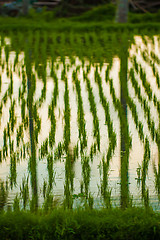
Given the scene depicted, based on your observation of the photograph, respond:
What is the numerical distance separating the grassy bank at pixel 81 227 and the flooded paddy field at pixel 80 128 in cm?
31

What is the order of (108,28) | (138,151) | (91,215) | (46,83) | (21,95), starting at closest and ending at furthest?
1. (91,215)
2. (138,151)
3. (21,95)
4. (46,83)
5. (108,28)

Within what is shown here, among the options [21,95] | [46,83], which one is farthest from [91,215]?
[46,83]

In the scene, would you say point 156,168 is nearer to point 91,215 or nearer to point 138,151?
point 138,151

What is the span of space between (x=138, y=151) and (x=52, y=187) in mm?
1026

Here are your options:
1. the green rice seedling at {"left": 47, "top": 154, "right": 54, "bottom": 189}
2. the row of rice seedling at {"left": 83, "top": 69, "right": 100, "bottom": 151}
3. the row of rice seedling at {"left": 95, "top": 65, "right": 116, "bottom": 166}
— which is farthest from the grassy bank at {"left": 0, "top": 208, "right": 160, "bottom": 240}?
the row of rice seedling at {"left": 83, "top": 69, "right": 100, "bottom": 151}

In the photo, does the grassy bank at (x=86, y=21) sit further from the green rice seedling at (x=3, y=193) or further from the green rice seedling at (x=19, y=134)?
the green rice seedling at (x=3, y=193)

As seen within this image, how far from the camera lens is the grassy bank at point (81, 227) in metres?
2.88

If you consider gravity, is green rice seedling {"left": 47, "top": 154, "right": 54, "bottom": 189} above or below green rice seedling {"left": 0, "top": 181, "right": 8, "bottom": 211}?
above

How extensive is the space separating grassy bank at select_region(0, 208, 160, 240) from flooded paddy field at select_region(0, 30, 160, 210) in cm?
31

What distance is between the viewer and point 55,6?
53.9 ft

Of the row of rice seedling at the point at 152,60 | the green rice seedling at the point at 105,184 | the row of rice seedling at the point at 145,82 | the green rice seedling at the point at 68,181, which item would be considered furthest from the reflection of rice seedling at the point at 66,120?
the row of rice seedling at the point at 152,60

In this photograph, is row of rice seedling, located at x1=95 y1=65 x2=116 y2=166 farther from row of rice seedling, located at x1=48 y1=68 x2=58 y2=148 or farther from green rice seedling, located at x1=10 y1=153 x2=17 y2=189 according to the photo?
green rice seedling, located at x1=10 y1=153 x2=17 y2=189

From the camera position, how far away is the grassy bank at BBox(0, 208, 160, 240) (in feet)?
9.43

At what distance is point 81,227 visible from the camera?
290 centimetres
